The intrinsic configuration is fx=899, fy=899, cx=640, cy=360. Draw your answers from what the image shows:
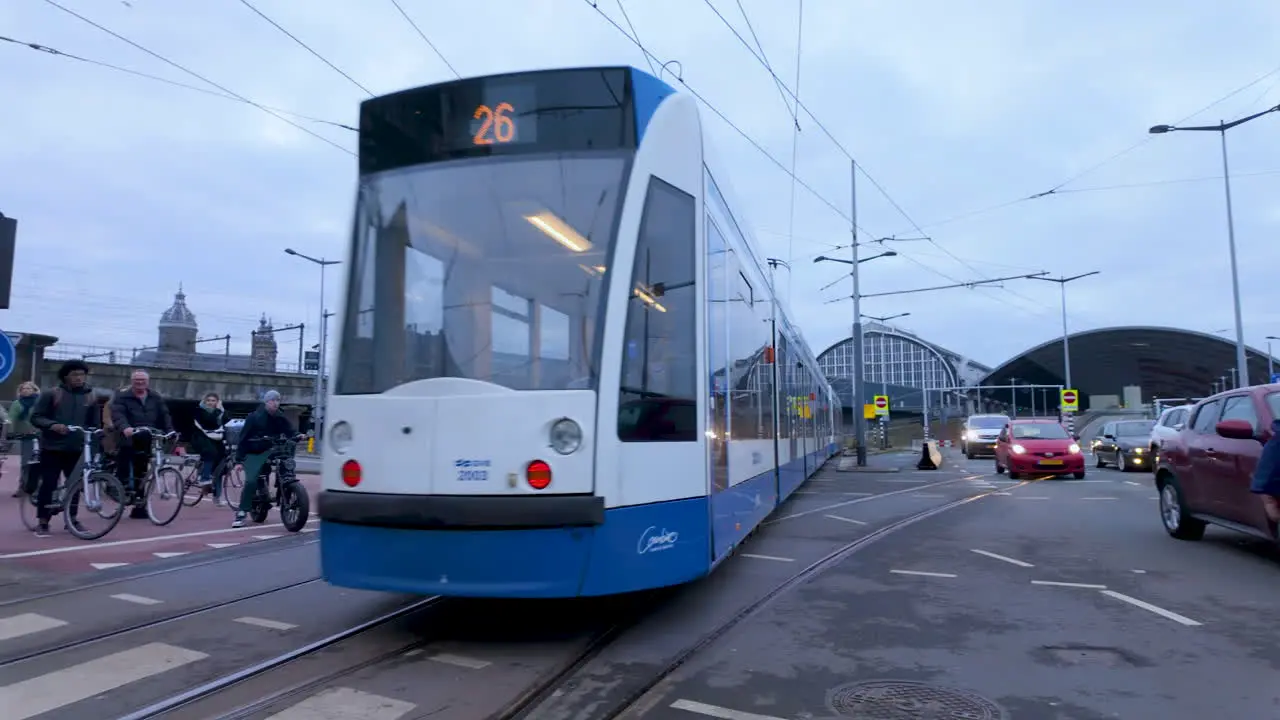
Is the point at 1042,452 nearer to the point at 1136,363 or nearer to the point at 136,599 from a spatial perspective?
the point at 136,599

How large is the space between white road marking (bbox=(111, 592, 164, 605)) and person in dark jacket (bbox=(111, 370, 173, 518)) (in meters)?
3.97

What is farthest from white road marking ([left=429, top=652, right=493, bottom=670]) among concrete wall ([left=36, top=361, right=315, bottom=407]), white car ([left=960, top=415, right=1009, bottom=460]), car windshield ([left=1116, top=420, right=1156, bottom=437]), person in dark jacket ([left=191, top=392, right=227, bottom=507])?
concrete wall ([left=36, top=361, right=315, bottom=407])

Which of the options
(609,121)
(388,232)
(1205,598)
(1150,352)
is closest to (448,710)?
(388,232)

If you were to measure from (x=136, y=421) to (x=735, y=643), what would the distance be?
7927 millimetres

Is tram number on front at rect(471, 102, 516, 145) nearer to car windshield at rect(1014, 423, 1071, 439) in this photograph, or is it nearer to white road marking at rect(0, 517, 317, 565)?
white road marking at rect(0, 517, 317, 565)

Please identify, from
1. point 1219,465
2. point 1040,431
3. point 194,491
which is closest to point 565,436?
point 1219,465

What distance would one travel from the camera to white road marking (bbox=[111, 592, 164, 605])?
20.2 feet

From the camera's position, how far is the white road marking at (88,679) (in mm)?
4082

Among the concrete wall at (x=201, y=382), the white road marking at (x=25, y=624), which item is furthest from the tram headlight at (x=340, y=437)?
the concrete wall at (x=201, y=382)

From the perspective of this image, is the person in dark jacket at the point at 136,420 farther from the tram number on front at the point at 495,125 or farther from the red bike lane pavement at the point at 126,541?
the tram number on front at the point at 495,125

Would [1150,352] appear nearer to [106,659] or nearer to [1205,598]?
[1205,598]

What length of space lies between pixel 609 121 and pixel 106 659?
4.02m

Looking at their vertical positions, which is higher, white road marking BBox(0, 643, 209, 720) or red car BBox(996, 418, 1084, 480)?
red car BBox(996, 418, 1084, 480)

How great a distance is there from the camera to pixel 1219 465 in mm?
8617
